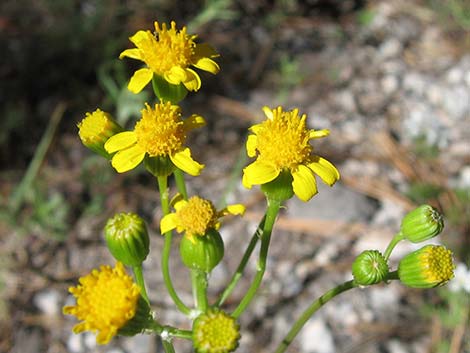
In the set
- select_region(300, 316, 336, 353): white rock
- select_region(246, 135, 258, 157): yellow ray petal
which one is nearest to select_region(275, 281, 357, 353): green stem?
select_region(246, 135, 258, 157): yellow ray petal

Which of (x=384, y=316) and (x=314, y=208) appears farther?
(x=314, y=208)

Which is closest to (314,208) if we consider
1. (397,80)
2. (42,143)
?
(397,80)

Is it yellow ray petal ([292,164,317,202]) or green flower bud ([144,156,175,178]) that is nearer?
yellow ray petal ([292,164,317,202])

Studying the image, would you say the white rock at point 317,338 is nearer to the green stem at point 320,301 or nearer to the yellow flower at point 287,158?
the green stem at point 320,301

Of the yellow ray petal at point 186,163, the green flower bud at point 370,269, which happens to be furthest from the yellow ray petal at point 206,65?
the green flower bud at point 370,269

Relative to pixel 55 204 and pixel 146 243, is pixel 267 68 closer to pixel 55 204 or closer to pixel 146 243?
pixel 55 204

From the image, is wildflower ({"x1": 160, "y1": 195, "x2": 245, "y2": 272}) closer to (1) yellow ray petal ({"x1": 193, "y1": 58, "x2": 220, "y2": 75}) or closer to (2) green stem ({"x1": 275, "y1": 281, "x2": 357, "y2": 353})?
(2) green stem ({"x1": 275, "y1": 281, "x2": 357, "y2": 353})
